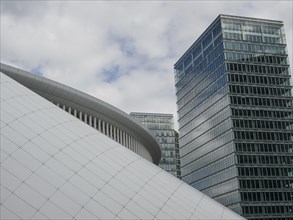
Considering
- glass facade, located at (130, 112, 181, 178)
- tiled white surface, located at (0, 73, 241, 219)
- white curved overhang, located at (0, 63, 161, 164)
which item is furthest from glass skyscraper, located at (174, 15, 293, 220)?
tiled white surface, located at (0, 73, 241, 219)

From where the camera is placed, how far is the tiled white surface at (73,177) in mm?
18344

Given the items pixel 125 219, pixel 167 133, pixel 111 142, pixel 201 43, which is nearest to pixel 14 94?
pixel 111 142

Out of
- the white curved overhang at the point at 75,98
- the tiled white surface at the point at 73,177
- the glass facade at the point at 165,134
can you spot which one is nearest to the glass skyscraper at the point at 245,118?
the white curved overhang at the point at 75,98

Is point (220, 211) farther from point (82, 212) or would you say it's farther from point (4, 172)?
point (4, 172)

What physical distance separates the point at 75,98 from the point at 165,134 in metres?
152

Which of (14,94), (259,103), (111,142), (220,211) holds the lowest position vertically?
(220,211)

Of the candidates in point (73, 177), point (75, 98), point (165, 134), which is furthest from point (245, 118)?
point (73, 177)

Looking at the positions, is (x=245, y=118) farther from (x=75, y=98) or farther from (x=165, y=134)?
(x=165, y=134)

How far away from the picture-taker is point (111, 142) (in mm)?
23953

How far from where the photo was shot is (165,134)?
19200cm

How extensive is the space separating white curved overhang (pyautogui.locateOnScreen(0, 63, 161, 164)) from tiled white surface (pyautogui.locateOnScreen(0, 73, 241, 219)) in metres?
12.4

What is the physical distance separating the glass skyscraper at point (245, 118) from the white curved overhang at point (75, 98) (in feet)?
189

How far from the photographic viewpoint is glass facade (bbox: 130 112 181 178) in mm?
189125

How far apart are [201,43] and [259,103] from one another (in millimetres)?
27029
